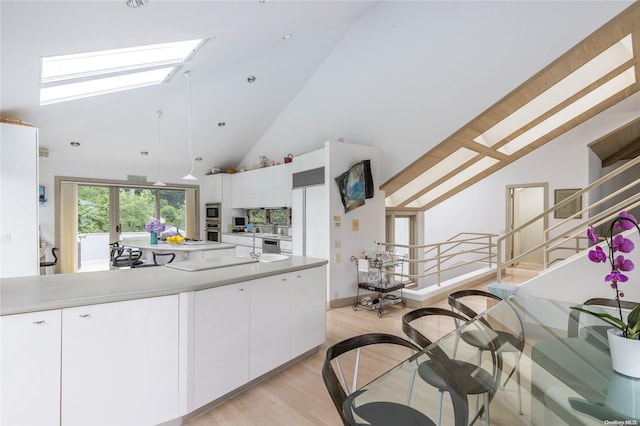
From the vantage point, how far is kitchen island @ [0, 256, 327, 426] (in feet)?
5.36

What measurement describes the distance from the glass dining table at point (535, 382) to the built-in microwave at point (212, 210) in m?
6.68

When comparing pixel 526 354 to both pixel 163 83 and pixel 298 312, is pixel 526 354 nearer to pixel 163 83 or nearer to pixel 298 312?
pixel 298 312

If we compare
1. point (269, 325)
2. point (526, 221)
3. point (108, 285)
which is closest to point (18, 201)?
point (108, 285)

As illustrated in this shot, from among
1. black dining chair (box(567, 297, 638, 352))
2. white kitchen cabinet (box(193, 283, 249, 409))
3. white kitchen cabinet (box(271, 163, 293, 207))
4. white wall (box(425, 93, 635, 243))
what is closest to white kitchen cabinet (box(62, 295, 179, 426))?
white kitchen cabinet (box(193, 283, 249, 409))

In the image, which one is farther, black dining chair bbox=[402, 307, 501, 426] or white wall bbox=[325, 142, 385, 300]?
white wall bbox=[325, 142, 385, 300]

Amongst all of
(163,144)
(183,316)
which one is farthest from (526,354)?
(163,144)

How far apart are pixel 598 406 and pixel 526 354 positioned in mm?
616

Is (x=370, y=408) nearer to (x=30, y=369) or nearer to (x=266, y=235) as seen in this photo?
(x=30, y=369)

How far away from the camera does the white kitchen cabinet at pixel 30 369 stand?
1570mm

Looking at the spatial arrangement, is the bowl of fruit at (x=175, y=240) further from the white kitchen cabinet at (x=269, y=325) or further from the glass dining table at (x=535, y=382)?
the glass dining table at (x=535, y=382)

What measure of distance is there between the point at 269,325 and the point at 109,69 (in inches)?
141

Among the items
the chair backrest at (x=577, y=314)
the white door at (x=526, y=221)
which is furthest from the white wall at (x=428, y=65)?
the white door at (x=526, y=221)

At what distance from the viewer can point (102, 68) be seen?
373cm

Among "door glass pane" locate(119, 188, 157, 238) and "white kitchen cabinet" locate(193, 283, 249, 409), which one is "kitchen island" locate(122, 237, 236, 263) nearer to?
"door glass pane" locate(119, 188, 157, 238)
